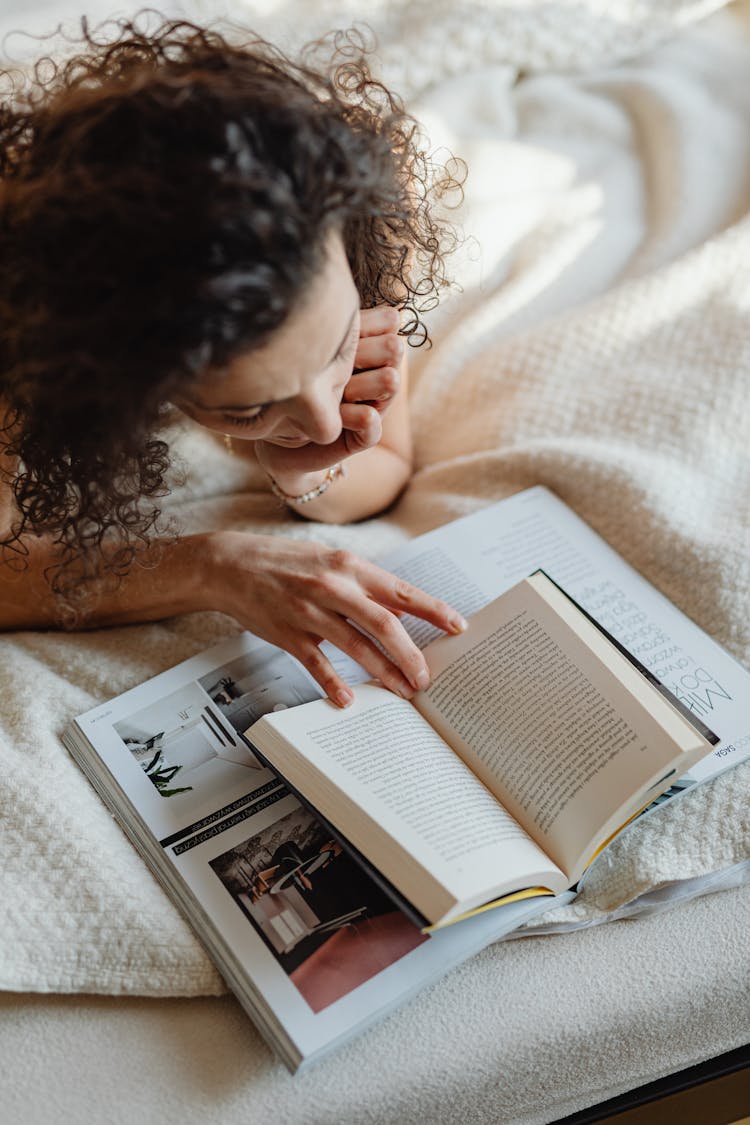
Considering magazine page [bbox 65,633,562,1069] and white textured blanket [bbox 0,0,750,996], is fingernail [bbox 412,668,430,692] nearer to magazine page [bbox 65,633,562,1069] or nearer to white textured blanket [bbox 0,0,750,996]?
magazine page [bbox 65,633,562,1069]

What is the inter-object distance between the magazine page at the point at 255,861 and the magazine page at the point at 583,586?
126 millimetres

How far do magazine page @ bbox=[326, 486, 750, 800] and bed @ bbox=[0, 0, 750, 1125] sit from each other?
0.08 feet

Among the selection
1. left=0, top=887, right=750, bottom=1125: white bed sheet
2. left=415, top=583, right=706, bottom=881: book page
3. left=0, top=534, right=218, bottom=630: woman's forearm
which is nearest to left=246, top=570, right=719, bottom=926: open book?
left=415, top=583, right=706, bottom=881: book page

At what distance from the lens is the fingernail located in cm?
84

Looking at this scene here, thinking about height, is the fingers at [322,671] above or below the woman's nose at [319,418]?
below

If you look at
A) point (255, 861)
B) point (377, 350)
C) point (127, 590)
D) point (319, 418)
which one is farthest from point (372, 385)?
point (255, 861)

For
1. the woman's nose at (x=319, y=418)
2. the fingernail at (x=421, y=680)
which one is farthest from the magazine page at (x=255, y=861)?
the woman's nose at (x=319, y=418)

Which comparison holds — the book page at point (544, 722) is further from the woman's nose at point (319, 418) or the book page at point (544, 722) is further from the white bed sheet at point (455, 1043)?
the woman's nose at point (319, 418)

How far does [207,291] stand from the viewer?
57 centimetres

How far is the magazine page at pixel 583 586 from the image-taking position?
0.86 meters

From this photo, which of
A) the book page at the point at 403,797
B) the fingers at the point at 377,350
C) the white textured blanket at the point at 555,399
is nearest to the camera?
the book page at the point at 403,797

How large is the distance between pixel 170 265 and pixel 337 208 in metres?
0.14

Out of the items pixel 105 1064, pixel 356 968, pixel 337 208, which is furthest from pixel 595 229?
pixel 105 1064

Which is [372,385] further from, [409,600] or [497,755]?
[497,755]
